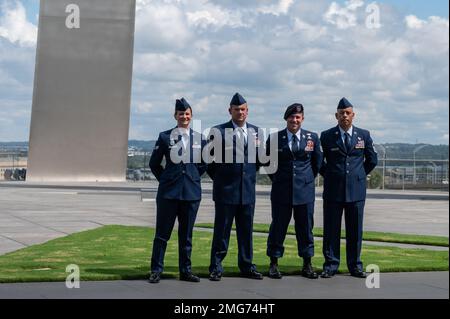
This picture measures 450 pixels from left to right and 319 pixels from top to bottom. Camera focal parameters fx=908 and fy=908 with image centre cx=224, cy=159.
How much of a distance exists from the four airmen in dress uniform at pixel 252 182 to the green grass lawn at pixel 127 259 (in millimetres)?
395

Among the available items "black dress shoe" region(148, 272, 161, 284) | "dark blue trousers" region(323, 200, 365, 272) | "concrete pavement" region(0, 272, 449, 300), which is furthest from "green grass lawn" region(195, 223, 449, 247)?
"black dress shoe" region(148, 272, 161, 284)

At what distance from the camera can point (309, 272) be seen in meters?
9.72

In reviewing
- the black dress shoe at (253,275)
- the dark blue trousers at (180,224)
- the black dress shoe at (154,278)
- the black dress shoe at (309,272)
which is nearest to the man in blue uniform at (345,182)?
the black dress shoe at (309,272)

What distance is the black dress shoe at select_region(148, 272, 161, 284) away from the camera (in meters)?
9.19

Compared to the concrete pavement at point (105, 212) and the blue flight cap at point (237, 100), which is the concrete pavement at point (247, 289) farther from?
the concrete pavement at point (105, 212)

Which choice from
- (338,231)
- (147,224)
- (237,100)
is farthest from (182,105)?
(147,224)

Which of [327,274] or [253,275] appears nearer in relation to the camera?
[253,275]

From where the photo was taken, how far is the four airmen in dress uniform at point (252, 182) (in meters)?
9.47

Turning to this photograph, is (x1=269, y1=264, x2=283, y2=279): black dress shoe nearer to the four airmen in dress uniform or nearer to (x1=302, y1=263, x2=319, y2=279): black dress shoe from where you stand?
the four airmen in dress uniform

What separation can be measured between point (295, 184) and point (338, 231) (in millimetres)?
782

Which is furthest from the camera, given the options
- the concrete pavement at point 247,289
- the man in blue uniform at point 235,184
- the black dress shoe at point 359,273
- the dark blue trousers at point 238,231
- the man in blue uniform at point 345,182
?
the man in blue uniform at point 345,182

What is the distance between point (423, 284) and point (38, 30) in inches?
1022

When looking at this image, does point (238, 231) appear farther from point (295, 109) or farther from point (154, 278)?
point (295, 109)

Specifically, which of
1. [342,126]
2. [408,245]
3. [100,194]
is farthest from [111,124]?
[342,126]
